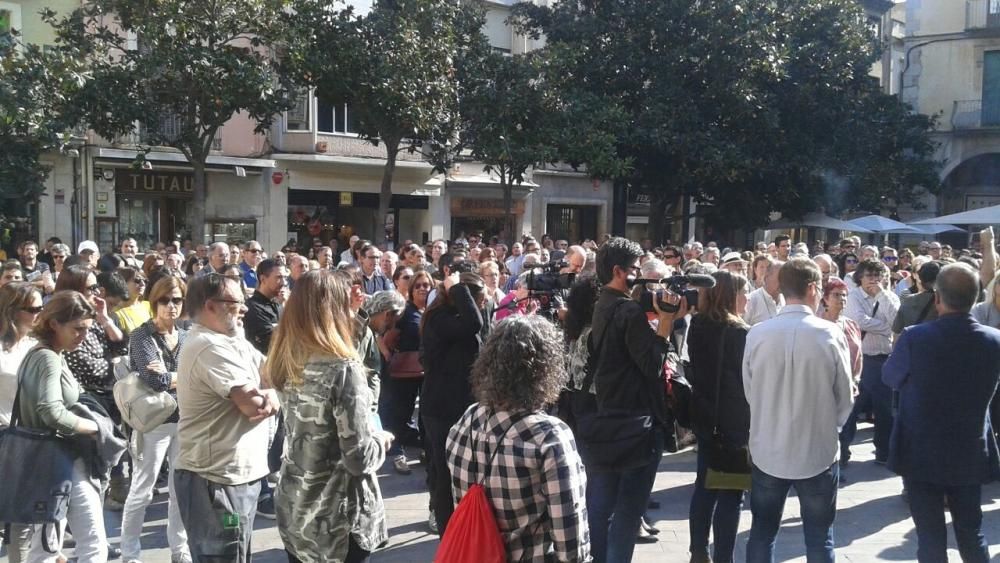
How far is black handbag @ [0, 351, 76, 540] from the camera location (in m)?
4.10

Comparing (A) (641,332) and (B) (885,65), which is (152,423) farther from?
(B) (885,65)

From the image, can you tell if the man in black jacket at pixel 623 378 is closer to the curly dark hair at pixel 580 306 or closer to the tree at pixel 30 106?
the curly dark hair at pixel 580 306

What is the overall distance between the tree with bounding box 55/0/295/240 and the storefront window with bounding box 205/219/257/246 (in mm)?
4757

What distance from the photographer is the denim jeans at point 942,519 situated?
424 centimetres

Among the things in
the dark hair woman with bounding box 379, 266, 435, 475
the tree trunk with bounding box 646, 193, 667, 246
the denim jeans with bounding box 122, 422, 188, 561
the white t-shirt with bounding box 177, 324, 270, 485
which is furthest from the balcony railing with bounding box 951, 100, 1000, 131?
the white t-shirt with bounding box 177, 324, 270, 485

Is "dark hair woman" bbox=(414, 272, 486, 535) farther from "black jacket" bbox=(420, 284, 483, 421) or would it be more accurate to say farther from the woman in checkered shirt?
the woman in checkered shirt

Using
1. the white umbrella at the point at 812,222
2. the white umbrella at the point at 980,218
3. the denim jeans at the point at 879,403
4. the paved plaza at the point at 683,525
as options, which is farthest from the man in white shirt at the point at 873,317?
the white umbrella at the point at 812,222

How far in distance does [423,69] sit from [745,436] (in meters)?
13.2

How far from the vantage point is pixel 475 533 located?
281 cm

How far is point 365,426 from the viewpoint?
137 inches

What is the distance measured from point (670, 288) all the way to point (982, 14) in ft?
107

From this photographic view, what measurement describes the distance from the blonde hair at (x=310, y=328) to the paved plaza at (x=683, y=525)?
232 centimetres

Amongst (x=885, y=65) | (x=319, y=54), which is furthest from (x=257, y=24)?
(x=885, y=65)

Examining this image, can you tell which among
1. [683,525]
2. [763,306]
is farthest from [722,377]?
[763,306]
